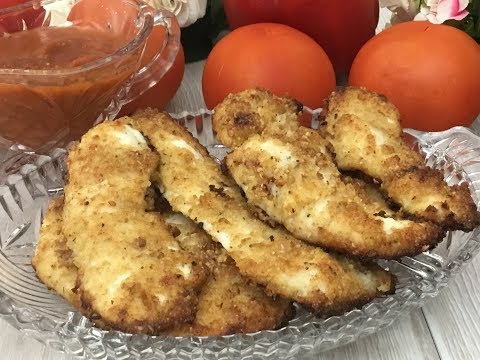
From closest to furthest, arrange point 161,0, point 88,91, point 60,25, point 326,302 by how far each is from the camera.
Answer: point 326,302 → point 88,91 → point 60,25 → point 161,0

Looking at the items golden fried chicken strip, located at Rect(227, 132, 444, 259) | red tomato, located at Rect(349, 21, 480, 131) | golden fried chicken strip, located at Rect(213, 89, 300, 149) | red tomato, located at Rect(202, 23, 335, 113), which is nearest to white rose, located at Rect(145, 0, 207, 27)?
red tomato, located at Rect(202, 23, 335, 113)

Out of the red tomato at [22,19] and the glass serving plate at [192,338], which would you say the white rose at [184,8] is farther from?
the glass serving plate at [192,338]

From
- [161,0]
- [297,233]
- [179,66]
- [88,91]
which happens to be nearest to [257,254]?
[297,233]

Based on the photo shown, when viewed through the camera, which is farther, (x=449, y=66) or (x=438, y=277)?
(x=449, y=66)

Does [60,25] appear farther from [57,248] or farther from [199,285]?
[199,285]

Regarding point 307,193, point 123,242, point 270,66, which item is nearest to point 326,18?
point 270,66

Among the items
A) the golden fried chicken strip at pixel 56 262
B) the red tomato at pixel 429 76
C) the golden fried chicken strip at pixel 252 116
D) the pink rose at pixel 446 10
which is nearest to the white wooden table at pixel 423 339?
the golden fried chicken strip at pixel 56 262
